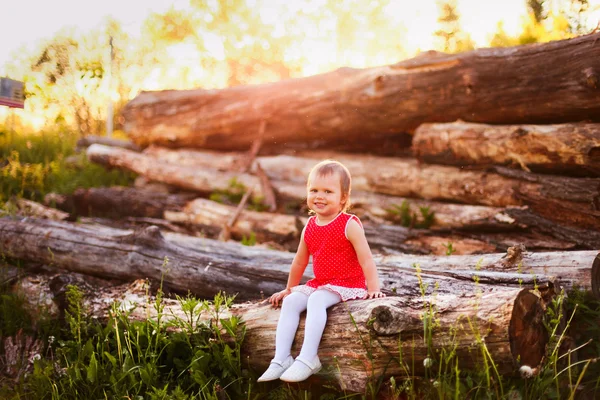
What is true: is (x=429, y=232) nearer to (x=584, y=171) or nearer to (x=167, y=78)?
(x=584, y=171)

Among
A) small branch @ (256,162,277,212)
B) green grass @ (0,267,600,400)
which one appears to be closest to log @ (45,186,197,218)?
small branch @ (256,162,277,212)

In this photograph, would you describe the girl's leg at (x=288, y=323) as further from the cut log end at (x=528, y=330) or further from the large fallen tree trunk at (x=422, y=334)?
the cut log end at (x=528, y=330)

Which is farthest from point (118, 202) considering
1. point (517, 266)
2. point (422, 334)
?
point (422, 334)

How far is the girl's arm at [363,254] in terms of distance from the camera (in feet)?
12.1

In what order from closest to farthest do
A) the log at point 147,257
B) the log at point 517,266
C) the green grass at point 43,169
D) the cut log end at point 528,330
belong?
the cut log end at point 528,330, the log at point 517,266, the log at point 147,257, the green grass at point 43,169

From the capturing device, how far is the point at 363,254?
3.77 m

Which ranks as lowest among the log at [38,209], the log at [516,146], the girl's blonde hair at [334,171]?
the log at [38,209]

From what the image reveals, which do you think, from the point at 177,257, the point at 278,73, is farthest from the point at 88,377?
the point at 278,73

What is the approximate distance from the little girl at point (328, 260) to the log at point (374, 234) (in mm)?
2822

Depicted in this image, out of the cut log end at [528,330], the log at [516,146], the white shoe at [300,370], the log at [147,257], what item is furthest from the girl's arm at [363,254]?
the log at [516,146]

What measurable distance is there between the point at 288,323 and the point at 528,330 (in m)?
1.46

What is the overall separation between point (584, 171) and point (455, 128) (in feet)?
5.82

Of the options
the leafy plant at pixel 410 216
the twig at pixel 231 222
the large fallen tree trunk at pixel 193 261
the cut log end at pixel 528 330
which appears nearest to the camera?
the cut log end at pixel 528 330

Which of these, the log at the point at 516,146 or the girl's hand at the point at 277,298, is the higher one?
the log at the point at 516,146
